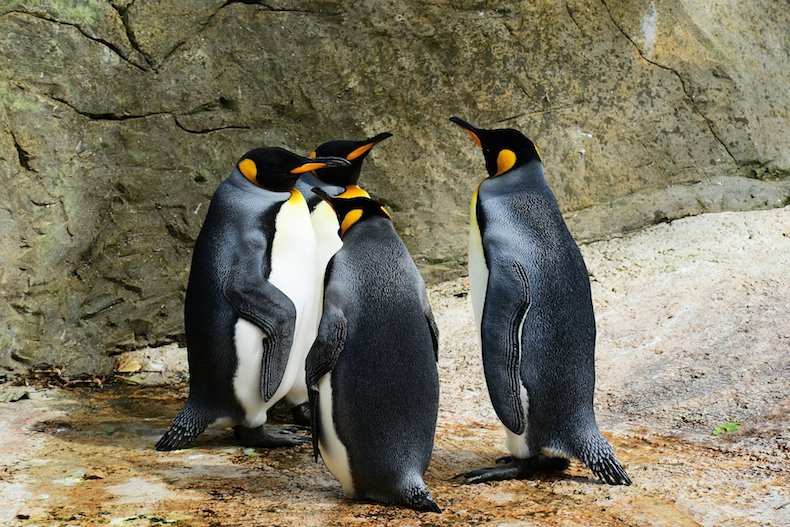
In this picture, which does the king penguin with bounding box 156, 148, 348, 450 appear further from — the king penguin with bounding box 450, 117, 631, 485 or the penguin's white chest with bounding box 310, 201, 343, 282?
the king penguin with bounding box 450, 117, 631, 485

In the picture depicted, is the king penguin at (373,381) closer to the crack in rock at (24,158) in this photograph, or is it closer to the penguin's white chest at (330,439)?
the penguin's white chest at (330,439)

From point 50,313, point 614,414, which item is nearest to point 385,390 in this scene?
point 614,414

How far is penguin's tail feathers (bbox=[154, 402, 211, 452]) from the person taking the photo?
412 cm

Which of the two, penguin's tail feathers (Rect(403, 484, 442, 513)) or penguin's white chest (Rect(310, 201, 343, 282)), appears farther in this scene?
penguin's white chest (Rect(310, 201, 343, 282))

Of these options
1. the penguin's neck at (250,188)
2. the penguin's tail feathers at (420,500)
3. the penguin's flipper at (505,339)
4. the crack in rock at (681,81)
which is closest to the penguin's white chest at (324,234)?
the penguin's neck at (250,188)

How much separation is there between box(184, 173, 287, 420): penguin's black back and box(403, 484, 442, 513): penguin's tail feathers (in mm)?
1167

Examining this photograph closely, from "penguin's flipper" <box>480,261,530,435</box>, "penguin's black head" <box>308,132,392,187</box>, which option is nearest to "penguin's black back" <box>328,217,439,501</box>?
"penguin's flipper" <box>480,261,530,435</box>

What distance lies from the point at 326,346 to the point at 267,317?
38.0 inches

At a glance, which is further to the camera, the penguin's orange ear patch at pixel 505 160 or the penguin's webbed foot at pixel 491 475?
the penguin's orange ear patch at pixel 505 160

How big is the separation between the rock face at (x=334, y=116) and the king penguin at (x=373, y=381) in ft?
8.56

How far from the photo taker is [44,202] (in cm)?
538

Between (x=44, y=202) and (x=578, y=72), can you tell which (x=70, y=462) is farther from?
(x=578, y=72)

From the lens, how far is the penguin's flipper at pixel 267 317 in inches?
165

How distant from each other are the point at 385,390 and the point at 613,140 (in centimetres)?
382
